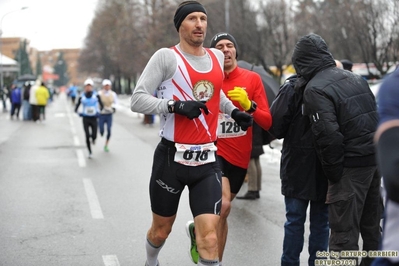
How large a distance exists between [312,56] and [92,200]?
18.6ft

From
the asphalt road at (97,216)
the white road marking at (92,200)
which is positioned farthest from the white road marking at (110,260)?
the white road marking at (92,200)

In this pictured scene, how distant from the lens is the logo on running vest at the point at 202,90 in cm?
464

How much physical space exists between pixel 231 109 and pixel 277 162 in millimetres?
9597

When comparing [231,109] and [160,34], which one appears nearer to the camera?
[231,109]

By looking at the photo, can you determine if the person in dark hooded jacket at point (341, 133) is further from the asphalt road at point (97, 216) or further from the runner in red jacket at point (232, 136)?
the asphalt road at point (97, 216)

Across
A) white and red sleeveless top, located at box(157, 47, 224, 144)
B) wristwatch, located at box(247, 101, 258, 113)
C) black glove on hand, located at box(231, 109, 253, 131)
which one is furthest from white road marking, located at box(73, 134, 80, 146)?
white and red sleeveless top, located at box(157, 47, 224, 144)

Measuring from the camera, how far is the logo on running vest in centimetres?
464

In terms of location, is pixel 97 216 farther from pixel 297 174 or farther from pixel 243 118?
pixel 243 118

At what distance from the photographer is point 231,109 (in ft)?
16.6

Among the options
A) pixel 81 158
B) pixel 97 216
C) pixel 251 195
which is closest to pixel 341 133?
pixel 97 216

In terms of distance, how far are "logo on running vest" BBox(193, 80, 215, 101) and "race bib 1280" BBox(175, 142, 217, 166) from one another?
32cm

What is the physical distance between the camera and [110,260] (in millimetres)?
6453

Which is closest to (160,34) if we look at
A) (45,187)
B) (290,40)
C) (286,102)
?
(290,40)

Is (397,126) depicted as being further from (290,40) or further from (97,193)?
(290,40)
